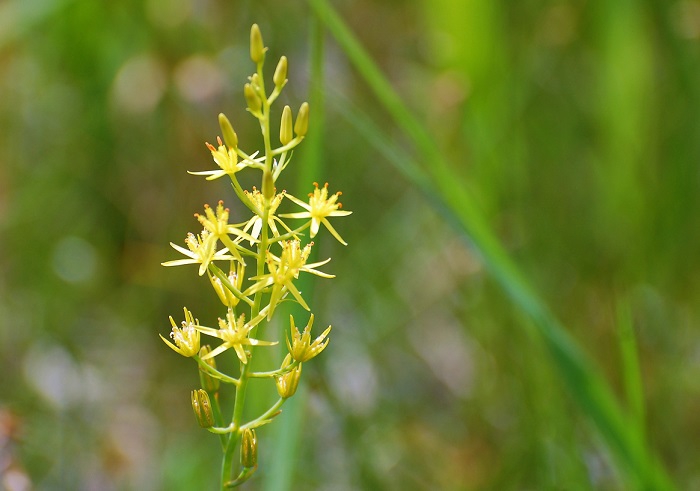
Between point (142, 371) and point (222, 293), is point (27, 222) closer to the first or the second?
point (142, 371)

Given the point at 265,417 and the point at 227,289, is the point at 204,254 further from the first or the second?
the point at 265,417

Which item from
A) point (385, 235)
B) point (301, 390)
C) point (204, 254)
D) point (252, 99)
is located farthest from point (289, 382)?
point (385, 235)

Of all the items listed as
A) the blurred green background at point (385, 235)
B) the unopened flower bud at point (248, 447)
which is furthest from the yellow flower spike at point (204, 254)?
the blurred green background at point (385, 235)

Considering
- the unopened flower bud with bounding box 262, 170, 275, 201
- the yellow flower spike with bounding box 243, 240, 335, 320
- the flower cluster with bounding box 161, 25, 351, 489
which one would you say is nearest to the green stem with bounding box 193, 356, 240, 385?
the flower cluster with bounding box 161, 25, 351, 489

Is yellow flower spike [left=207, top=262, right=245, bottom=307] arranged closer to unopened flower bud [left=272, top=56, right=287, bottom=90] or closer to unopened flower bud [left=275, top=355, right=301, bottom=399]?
unopened flower bud [left=275, top=355, right=301, bottom=399]

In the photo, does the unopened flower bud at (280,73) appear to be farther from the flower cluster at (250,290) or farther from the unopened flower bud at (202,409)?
the unopened flower bud at (202,409)

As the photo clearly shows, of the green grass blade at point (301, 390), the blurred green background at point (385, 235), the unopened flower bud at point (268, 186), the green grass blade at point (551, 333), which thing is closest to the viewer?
the unopened flower bud at point (268, 186)

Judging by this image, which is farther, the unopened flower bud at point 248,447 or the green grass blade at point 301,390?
the green grass blade at point 301,390
